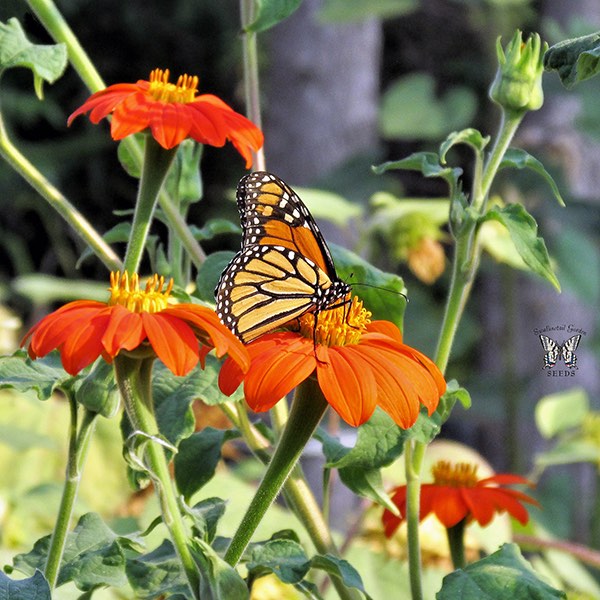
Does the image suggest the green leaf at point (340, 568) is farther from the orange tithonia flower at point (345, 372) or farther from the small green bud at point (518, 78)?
the small green bud at point (518, 78)

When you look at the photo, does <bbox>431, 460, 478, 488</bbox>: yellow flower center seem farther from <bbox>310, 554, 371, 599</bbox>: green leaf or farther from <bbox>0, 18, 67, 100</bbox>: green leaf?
<bbox>0, 18, 67, 100</bbox>: green leaf

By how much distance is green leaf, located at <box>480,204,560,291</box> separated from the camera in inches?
21.3

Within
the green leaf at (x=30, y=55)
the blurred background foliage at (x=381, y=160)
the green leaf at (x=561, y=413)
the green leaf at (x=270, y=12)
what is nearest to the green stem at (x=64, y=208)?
the green leaf at (x=30, y=55)

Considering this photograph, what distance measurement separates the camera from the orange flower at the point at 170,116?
0.52 meters

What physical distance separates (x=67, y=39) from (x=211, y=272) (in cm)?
17

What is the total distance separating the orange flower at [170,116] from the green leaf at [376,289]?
90 mm

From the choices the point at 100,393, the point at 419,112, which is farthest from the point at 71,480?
the point at 419,112

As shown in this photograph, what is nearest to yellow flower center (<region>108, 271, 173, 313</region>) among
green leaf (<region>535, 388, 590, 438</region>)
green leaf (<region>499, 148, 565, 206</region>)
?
green leaf (<region>499, 148, 565, 206</region>)

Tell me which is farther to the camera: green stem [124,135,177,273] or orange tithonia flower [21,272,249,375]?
green stem [124,135,177,273]

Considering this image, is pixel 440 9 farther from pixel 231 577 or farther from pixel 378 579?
pixel 231 577

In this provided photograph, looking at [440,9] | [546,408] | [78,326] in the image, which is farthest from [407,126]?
[78,326]

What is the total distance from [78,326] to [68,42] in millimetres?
270

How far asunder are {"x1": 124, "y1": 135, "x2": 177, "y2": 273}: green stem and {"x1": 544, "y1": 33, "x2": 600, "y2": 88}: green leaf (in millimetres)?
194

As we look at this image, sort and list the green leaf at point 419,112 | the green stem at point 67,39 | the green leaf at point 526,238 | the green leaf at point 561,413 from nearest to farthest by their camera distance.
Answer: the green leaf at point 526,238
the green stem at point 67,39
the green leaf at point 561,413
the green leaf at point 419,112
